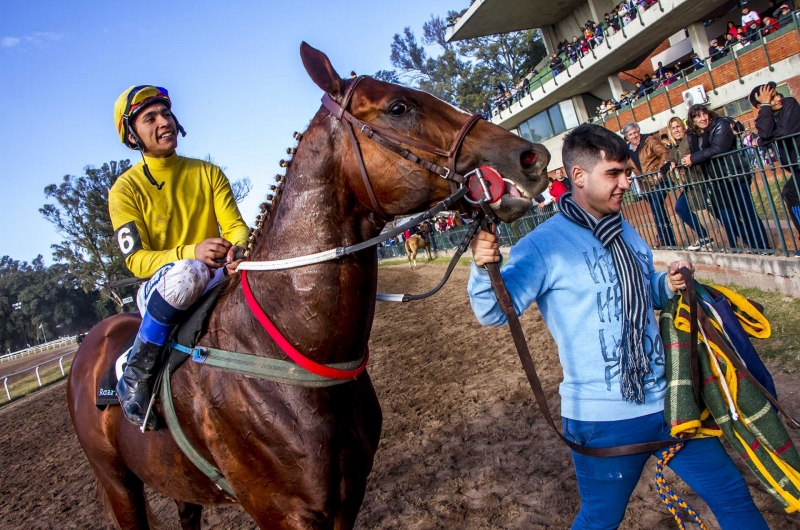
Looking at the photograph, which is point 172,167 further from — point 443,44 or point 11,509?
point 443,44

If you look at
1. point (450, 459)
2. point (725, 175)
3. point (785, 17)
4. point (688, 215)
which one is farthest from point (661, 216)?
point (785, 17)

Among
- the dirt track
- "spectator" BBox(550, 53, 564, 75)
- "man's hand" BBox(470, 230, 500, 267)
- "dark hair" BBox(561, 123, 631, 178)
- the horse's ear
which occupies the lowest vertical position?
the dirt track

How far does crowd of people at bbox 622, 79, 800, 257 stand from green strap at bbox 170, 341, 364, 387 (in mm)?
5781

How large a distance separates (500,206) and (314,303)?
2.92ft

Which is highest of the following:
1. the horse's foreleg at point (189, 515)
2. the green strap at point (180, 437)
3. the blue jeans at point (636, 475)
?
the green strap at point (180, 437)

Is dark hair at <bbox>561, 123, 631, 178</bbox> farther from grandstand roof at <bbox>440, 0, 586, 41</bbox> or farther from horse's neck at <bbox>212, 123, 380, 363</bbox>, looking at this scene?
grandstand roof at <bbox>440, 0, 586, 41</bbox>

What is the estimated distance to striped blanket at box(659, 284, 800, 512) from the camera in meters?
2.10

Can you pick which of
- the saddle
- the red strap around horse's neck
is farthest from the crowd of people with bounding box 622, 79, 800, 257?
the saddle

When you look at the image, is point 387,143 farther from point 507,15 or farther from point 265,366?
point 507,15

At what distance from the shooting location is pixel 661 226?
9227 millimetres

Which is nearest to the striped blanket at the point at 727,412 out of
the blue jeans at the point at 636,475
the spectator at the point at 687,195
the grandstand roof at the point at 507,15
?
the blue jeans at the point at 636,475

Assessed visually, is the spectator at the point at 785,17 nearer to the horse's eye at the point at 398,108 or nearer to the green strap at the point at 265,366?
the horse's eye at the point at 398,108

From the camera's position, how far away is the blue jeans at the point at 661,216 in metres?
8.73

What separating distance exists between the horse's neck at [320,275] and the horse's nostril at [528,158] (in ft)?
2.39
